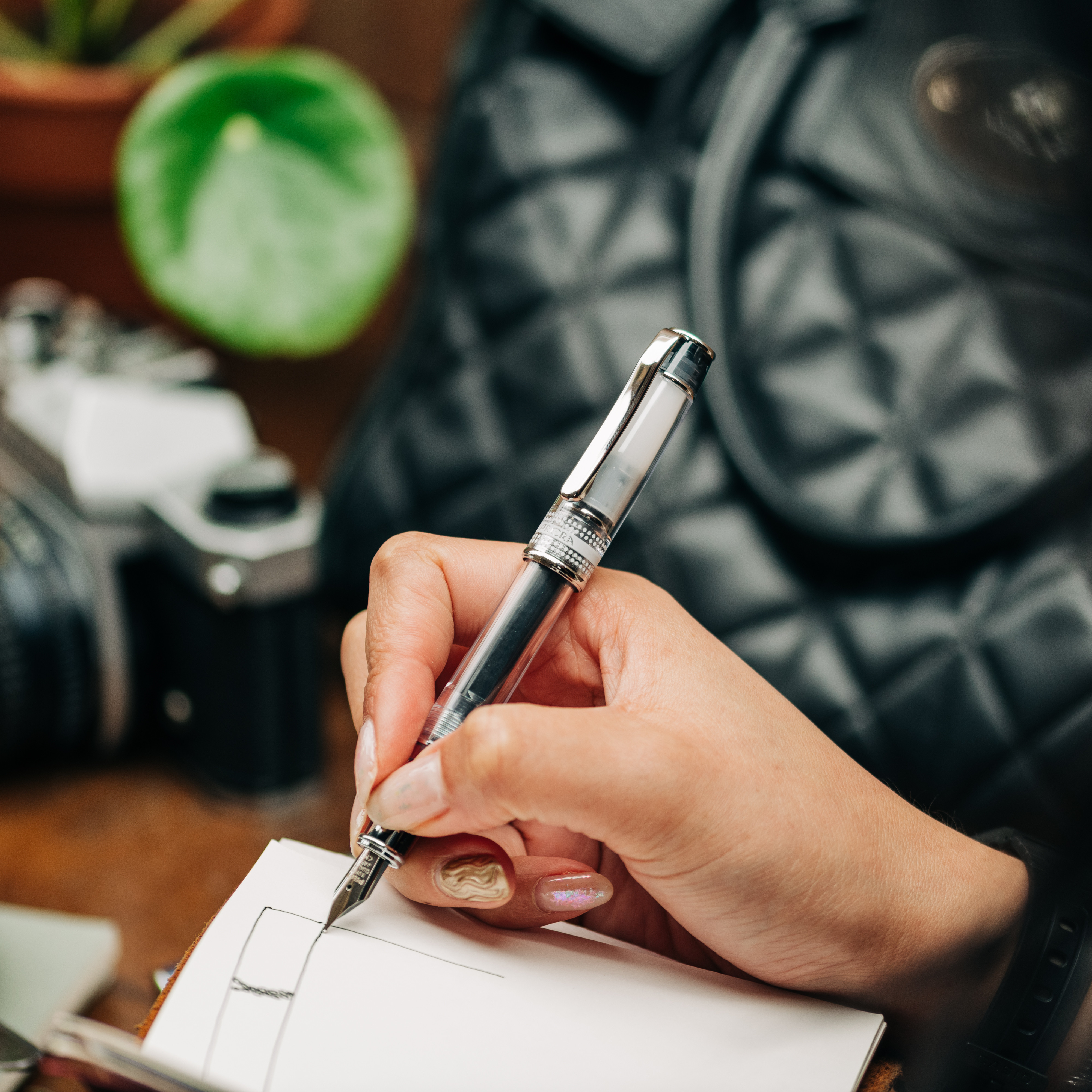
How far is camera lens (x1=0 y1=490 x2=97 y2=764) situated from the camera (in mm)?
305

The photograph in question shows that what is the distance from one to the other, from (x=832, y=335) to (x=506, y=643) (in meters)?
0.15

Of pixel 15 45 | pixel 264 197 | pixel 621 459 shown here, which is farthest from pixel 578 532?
pixel 15 45

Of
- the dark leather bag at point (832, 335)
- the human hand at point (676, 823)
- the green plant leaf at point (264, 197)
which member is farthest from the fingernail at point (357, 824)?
the green plant leaf at point (264, 197)

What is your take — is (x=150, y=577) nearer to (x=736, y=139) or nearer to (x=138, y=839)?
(x=138, y=839)

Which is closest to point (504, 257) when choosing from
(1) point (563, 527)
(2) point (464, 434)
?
(2) point (464, 434)

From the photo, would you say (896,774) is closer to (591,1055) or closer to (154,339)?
(591,1055)

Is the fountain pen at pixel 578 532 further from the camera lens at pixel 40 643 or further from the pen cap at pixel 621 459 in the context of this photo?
the camera lens at pixel 40 643

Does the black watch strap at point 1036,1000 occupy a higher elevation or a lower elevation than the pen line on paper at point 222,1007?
higher

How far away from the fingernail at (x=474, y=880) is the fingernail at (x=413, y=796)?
1cm

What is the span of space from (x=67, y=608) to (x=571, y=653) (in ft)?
0.68

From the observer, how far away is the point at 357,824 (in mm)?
163

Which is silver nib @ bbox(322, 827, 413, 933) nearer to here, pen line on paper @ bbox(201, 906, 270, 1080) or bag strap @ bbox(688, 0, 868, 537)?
pen line on paper @ bbox(201, 906, 270, 1080)

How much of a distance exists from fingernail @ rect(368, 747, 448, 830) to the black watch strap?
0.09m

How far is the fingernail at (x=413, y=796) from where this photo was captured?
0.15 meters
